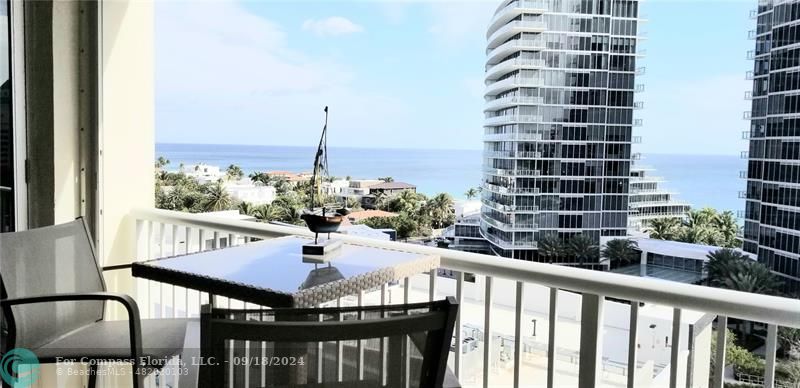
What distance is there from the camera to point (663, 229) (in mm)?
2863

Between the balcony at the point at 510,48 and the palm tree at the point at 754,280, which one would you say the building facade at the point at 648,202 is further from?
the balcony at the point at 510,48

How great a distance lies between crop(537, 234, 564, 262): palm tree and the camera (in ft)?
9.30

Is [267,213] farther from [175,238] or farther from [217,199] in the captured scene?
[175,238]

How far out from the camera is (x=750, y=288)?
2.27 metres

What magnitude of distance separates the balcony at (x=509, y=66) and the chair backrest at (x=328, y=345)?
2.12 metres

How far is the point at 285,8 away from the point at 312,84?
0.81 m

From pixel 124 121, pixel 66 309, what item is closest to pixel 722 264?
pixel 66 309

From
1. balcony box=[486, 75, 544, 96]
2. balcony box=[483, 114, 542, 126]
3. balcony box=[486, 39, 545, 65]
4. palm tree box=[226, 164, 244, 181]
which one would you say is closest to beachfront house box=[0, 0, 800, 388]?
palm tree box=[226, 164, 244, 181]

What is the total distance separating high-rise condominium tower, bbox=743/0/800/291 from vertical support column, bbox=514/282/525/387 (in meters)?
1.01

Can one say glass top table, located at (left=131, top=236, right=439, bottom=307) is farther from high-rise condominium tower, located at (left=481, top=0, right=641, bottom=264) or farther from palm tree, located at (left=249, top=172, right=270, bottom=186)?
palm tree, located at (left=249, top=172, right=270, bottom=186)

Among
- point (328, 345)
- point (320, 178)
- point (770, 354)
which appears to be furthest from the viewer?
point (320, 178)

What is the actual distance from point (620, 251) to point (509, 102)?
1.02m

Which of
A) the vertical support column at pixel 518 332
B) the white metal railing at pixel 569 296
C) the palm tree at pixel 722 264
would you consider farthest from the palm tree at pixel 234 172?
the palm tree at pixel 722 264

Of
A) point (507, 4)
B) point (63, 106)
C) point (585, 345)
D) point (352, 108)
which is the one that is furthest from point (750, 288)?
point (63, 106)
